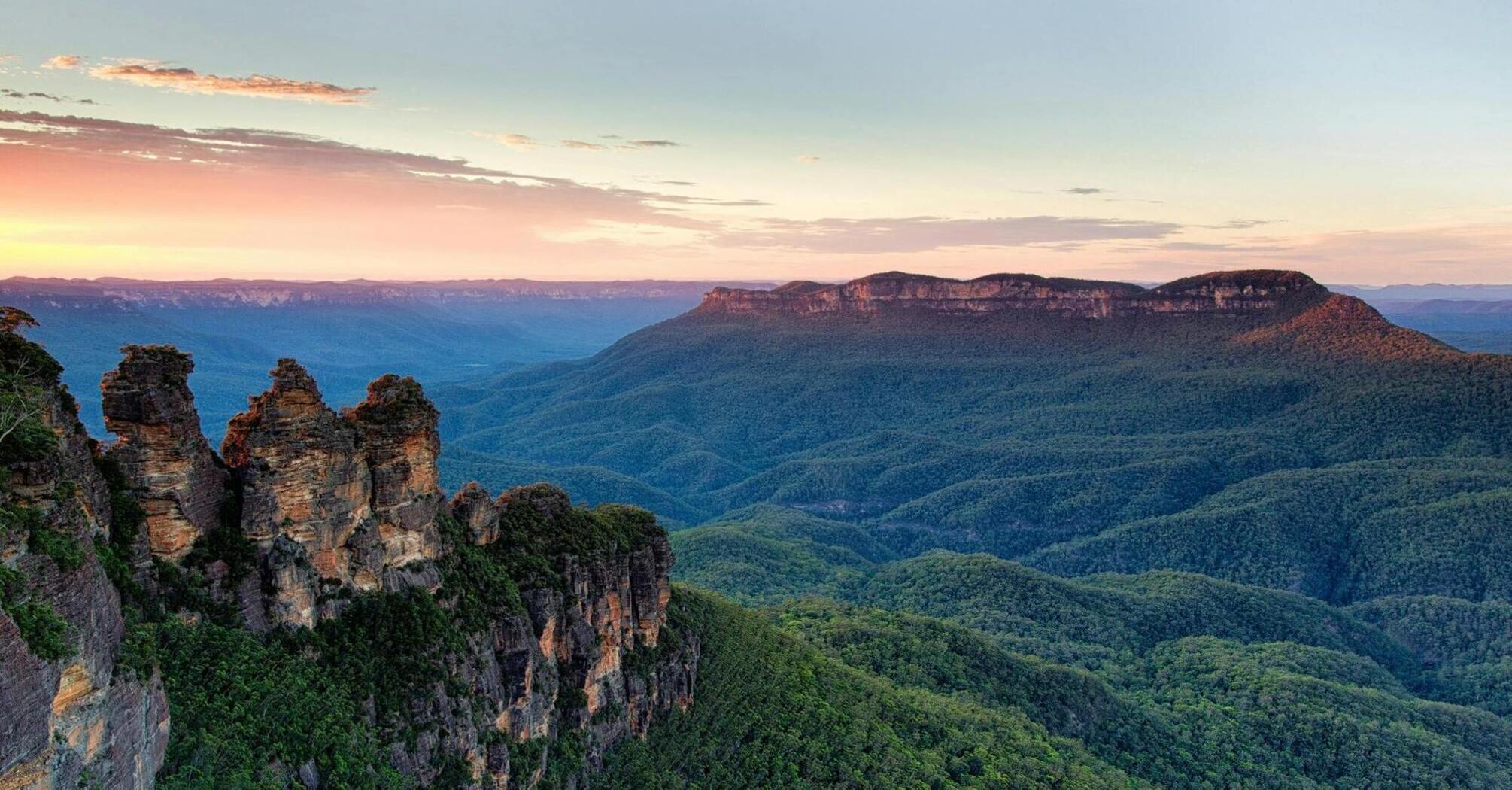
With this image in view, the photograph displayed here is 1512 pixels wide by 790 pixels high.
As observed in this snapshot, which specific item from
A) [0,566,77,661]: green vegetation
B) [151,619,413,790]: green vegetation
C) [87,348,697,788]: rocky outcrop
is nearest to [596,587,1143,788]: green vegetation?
[87,348,697,788]: rocky outcrop

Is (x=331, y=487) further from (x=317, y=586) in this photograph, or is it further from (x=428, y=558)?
(x=428, y=558)

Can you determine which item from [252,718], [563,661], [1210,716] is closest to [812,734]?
[563,661]

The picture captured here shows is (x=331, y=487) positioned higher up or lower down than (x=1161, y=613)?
higher up

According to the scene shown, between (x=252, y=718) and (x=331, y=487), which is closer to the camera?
(x=252, y=718)

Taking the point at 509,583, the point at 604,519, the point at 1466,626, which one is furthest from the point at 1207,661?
the point at 509,583

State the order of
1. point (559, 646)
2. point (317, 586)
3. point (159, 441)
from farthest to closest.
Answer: point (559, 646)
point (317, 586)
point (159, 441)

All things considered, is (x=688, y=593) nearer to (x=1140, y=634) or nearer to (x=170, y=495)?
(x=170, y=495)

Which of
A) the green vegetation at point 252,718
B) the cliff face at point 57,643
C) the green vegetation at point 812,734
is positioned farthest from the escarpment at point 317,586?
the green vegetation at point 812,734
